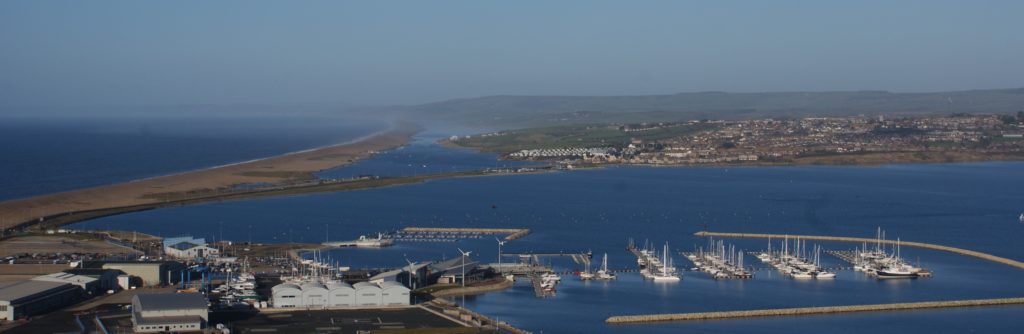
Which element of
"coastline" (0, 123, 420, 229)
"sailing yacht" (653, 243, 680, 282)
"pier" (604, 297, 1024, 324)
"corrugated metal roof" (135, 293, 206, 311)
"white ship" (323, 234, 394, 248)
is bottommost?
"pier" (604, 297, 1024, 324)

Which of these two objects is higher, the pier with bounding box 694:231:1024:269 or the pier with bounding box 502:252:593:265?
the pier with bounding box 502:252:593:265

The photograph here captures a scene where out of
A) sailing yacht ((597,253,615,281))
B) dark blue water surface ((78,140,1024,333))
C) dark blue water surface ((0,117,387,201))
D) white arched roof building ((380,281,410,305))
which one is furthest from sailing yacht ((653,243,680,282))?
dark blue water surface ((0,117,387,201))

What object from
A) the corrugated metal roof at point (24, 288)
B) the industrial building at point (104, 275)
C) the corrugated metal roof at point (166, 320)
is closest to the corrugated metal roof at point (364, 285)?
the corrugated metal roof at point (166, 320)

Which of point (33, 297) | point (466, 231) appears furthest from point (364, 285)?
point (466, 231)

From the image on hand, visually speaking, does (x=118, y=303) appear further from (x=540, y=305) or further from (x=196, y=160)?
(x=196, y=160)

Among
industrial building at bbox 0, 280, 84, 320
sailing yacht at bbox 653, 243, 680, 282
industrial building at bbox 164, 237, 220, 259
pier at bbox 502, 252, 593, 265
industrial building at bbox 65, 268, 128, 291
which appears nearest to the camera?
industrial building at bbox 0, 280, 84, 320

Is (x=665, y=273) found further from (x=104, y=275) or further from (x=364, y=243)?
(x=104, y=275)

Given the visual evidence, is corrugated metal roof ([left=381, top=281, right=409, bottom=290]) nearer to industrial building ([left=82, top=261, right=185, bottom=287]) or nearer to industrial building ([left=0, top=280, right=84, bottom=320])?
industrial building ([left=82, top=261, right=185, bottom=287])
